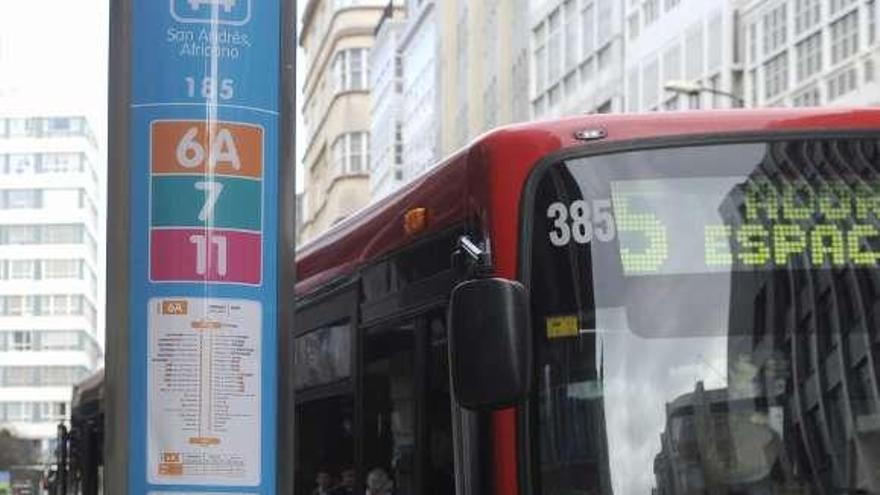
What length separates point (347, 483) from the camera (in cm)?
714

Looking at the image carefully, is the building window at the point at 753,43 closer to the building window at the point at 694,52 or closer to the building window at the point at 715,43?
the building window at the point at 715,43

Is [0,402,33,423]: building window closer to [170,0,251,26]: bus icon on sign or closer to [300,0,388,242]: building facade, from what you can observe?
[300,0,388,242]: building facade

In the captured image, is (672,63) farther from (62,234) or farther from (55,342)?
(62,234)

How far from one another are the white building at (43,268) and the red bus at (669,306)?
128225 mm

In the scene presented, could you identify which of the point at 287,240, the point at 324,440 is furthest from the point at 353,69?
the point at 287,240

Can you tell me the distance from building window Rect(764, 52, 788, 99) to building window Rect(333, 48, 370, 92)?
187 ft

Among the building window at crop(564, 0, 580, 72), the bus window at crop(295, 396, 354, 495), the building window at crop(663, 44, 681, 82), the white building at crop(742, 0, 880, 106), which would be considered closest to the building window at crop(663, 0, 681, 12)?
the building window at crop(663, 44, 681, 82)

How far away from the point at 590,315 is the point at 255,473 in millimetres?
1278

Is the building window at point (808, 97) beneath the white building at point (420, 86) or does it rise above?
beneath

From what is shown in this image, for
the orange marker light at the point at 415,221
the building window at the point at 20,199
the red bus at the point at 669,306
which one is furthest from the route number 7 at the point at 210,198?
the building window at the point at 20,199

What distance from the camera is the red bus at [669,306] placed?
4895mm

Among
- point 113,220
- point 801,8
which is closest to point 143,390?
point 113,220

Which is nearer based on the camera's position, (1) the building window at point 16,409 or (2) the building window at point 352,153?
(2) the building window at point 352,153

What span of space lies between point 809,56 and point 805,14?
2.93 feet
